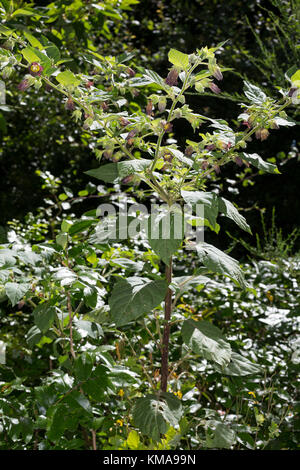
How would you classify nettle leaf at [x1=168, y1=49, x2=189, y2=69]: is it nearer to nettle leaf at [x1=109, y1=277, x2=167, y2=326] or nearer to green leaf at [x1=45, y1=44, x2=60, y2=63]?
green leaf at [x1=45, y1=44, x2=60, y2=63]

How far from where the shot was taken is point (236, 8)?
17.6 feet

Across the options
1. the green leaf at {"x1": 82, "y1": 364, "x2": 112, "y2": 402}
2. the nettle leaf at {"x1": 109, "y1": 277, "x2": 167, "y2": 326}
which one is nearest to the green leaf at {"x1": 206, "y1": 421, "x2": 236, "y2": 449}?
the green leaf at {"x1": 82, "y1": 364, "x2": 112, "y2": 402}

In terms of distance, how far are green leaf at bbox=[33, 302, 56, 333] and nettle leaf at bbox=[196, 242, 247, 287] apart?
45 cm

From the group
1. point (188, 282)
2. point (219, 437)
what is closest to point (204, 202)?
point (188, 282)

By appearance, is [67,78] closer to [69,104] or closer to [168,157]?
[69,104]

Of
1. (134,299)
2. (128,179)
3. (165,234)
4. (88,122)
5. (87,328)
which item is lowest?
(87,328)

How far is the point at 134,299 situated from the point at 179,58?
1.94 ft

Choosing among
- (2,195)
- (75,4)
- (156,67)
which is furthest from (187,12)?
(75,4)

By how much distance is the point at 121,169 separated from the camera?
129cm

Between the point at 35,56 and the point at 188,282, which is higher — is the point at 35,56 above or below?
above

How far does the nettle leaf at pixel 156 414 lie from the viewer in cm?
141

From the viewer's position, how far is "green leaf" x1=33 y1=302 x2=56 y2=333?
1515mm

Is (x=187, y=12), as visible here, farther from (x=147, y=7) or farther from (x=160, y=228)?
(x=160, y=228)

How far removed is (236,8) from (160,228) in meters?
4.63
